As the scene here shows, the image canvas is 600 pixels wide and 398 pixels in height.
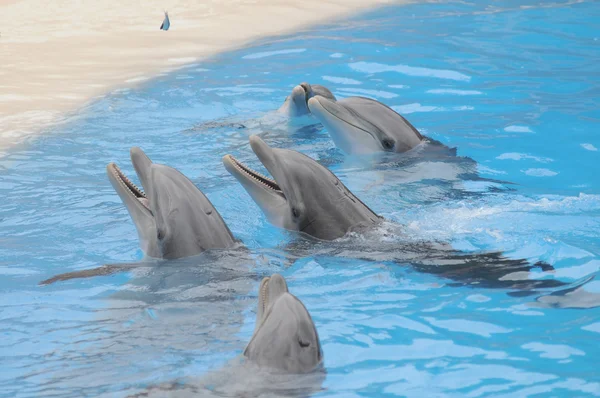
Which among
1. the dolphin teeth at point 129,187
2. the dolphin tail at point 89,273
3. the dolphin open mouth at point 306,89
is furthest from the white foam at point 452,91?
the dolphin tail at point 89,273

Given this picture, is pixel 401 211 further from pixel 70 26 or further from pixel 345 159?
pixel 70 26

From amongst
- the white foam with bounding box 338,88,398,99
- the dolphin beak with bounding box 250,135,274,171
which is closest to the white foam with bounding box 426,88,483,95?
the white foam with bounding box 338,88,398,99

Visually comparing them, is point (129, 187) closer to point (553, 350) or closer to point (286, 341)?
point (286, 341)

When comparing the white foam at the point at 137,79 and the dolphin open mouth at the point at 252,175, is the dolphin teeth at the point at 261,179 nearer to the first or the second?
the dolphin open mouth at the point at 252,175

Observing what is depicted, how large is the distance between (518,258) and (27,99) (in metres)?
7.10

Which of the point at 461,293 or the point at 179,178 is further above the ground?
the point at 179,178

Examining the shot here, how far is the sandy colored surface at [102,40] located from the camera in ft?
36.7

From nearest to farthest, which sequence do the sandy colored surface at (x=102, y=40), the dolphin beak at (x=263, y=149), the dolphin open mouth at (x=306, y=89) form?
the dolphin beak at (x=263, y=149), the dolphin open mouth at (x=306, y=89), the sandy colored surface at (x=102, y=40)

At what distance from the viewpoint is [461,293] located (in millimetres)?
5637

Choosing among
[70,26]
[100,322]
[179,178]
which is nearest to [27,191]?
[179,178]

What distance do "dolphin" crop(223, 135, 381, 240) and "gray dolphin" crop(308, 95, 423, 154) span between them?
1.80m

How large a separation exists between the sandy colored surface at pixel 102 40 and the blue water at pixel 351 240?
2.03 feet

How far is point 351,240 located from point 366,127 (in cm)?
230

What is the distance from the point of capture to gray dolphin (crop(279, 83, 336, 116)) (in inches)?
375
